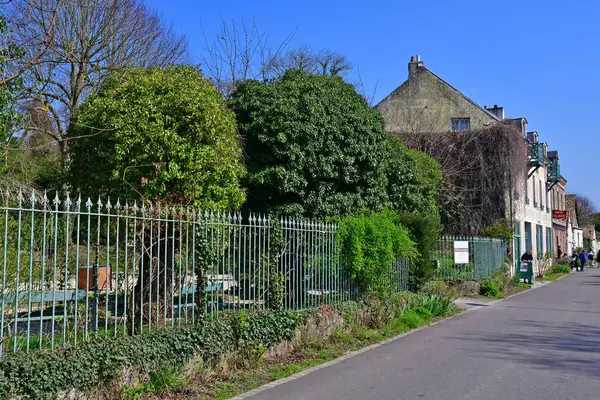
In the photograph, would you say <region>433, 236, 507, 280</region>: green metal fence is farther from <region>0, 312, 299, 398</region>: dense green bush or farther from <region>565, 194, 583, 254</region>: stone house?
<region>565, 194, 583, 254</region>: stone house

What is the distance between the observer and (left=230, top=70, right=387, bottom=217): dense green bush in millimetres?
13758

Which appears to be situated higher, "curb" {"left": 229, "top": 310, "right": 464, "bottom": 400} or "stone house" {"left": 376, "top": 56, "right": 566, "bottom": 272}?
"stone house" {"left": 376, "top": 56, "right": 566, "bottom": 272}

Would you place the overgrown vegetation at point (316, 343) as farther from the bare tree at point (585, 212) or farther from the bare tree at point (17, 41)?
the bare tree at point (585, 212)

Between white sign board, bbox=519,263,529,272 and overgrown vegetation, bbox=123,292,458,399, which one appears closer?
overgrown vegetation, bbox=123,292,458,399

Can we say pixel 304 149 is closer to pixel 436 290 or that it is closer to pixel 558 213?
pixel 436 290

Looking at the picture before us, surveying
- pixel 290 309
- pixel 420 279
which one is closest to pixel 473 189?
pixel 420 279

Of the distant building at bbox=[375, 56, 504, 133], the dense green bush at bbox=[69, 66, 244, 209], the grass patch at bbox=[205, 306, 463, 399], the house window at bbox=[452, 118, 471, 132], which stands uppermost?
the distant building at bbox=[375, 56, 504, 133]

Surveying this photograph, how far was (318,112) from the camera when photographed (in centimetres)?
1418

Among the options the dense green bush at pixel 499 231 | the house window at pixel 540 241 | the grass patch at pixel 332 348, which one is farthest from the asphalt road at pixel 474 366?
the house window at pixel 540 241

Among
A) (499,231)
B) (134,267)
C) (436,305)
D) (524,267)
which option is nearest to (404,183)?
(436,305)

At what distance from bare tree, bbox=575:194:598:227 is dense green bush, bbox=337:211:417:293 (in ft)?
227

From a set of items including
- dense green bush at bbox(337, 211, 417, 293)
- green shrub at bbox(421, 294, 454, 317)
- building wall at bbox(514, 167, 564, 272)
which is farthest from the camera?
building wall at bbox(514, 167, 564, 272)

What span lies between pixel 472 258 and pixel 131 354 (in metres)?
16.4

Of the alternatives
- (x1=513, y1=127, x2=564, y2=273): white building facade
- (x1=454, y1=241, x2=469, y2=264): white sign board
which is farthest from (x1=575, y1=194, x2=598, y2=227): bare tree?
(x1=454, y1=241, x2=469, y2=264): white sign board
